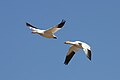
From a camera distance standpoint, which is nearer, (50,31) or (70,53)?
(50,31)

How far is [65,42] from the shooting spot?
44281mm

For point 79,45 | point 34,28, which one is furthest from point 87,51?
point 34,28

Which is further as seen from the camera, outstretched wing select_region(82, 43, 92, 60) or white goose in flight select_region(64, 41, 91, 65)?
white goose in flight select_region(64, 41, 91, 65)

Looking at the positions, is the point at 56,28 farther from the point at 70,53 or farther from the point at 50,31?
the point at 70,53

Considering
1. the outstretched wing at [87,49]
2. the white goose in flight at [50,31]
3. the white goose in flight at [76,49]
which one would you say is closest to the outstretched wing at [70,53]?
the white goose in flight at [76,49]

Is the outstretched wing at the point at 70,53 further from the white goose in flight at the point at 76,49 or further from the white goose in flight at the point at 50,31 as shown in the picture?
the white goose in flight at the point at 50,31

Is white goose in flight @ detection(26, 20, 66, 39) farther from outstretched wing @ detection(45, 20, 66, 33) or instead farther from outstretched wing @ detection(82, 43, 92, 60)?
outstretched wing @ detection(82, 43, 92, 60)

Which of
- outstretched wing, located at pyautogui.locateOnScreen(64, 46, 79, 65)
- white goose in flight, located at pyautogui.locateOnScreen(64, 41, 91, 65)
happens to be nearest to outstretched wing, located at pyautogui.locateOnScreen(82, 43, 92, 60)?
white goose in flight, located at pyautogui.locateOnScreen(64, 41, 91, 65)

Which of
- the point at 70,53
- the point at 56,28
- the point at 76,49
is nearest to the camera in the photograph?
the point at 56,28

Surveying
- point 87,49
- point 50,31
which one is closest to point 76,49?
point 87,49

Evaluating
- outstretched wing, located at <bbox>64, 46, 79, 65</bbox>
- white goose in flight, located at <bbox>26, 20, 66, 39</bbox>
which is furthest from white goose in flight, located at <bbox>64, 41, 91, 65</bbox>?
white goose in flight, located at <bbox>26, 20, 66, 39</bbox>

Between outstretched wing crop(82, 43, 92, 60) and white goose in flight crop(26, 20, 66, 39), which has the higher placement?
white goose in flight crop(26, 20, 66, 39)

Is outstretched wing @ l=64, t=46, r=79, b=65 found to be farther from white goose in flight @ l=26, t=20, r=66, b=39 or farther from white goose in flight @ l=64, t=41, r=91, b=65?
white goose in flight @ l=26, t=20, r=66, b=39

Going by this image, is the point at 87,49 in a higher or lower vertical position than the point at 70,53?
lower
